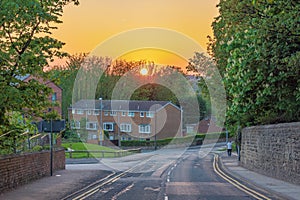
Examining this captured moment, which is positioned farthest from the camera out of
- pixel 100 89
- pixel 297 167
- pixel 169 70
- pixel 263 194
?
pixel 169 70

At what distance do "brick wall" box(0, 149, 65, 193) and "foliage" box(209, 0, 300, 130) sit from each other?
10238 mm

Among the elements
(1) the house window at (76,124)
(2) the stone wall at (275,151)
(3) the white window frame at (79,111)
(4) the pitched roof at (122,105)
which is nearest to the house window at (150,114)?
(4) the pitched roof at (122,105)

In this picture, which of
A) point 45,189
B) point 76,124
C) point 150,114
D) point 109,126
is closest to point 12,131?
point 45,189

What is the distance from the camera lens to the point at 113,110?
101 m

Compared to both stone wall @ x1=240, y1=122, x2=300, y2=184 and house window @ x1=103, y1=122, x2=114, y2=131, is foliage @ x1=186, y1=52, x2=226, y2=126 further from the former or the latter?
house window @ x1=103, y1=122, x2=114, y2=131

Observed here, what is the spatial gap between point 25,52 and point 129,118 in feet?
276

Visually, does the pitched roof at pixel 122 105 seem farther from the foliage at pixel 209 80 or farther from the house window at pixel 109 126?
the foliage at pixel 209 80

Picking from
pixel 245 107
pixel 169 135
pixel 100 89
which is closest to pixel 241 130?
pixel 245 107

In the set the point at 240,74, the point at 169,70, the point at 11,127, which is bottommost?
the point at 11,127

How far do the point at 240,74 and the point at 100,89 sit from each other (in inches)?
3846

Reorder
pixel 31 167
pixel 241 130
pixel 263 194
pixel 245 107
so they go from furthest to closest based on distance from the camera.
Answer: pixel 241 130 → pixel 245 107 → pixel 31 167 → pixel 263 194

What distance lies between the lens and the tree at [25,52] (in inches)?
634

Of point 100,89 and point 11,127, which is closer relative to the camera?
point 11,127

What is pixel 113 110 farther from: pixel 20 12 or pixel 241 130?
pixel 20 12
